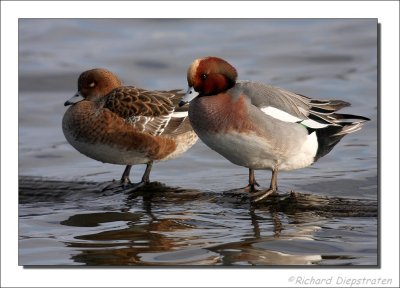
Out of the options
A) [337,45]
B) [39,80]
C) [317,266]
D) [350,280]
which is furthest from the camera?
[337,45]

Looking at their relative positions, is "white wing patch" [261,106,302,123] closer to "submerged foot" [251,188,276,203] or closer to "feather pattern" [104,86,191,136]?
"submerged foot" [251,188,276,203]

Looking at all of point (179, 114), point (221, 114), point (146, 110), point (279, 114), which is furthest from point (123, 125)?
point (279, 114)

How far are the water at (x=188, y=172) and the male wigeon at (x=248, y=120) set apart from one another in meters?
0.37

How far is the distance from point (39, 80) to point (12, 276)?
6225 mm

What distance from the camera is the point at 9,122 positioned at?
5609mm

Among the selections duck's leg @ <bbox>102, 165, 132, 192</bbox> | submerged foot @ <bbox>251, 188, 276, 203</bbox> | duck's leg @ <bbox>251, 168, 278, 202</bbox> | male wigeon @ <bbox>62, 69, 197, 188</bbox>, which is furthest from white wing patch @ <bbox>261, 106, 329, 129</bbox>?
duck's leg @ <bbox>102, 165, 132, 192</bbox>

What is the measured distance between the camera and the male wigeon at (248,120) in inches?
254

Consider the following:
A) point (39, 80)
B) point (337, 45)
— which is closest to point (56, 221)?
point (39, 80)

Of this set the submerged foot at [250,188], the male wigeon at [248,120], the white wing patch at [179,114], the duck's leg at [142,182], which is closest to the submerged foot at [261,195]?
the male wigeon at [248,120]

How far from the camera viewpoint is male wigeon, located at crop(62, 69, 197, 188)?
741 cm

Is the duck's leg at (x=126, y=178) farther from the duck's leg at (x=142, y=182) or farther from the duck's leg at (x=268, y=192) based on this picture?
the duck's leg at (x=268, y=192)

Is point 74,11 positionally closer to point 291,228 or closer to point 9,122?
point 9,122

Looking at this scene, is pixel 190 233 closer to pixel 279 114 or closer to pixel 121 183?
pixel 279 114

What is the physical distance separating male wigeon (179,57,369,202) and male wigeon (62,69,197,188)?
958 mm
